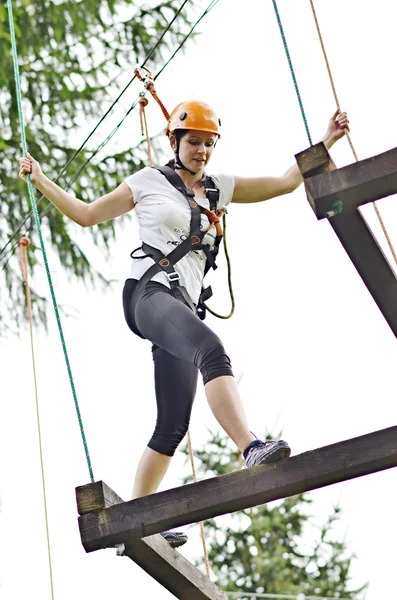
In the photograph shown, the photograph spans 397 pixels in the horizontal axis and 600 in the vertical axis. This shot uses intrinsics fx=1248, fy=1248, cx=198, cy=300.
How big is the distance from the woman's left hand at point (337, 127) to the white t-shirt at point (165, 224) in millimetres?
416

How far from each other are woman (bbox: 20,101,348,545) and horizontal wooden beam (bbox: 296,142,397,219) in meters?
0.61

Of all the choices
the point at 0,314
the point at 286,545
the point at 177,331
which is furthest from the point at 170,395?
the point at 286,545

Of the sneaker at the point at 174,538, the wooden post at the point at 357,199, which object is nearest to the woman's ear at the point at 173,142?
the wooden post at the point at 357,199

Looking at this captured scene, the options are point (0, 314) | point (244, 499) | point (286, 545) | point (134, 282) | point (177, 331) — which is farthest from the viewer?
point (286, 545)

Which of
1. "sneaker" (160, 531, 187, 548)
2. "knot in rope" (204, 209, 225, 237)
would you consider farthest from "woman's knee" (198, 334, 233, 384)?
"sneaker" (160, 531, 187, 548)

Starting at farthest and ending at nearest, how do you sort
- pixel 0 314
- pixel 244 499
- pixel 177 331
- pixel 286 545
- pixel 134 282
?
pixel 286 545
pixel 0 314
pixel 134 282
pixel 177 331
pixel 244 499

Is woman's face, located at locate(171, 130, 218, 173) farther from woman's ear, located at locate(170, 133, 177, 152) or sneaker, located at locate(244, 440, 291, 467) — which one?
sneaker, located at locate(244, 440, 291, 467)

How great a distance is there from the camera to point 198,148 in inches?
148

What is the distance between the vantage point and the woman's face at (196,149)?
374 cm

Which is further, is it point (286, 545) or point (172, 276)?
point (286, 545)

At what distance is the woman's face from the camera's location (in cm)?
374

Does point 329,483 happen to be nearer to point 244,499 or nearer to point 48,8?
point 244,499

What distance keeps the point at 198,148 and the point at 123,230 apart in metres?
5.95

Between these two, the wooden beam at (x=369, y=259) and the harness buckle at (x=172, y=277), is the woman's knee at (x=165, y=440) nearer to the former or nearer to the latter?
the harness buckle at (x=172, y=277)
